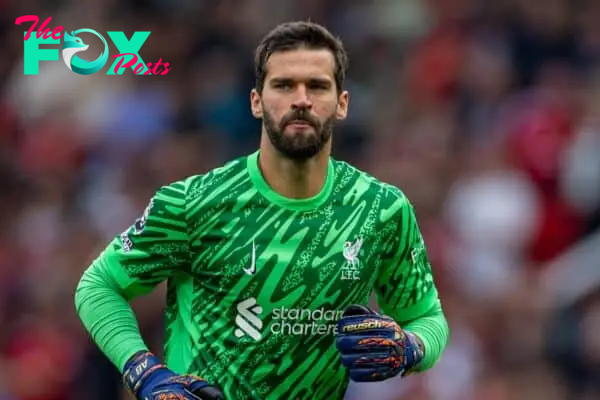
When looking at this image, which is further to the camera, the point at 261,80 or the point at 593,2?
the point at 593,2

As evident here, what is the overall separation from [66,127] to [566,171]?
4.56 m

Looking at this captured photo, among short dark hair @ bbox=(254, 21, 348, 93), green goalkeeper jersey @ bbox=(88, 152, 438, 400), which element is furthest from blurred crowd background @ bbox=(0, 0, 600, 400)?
short dark hair @ bbox=(254, 21, 348, 93)

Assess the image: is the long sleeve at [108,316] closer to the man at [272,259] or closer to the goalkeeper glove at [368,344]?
the man at [272,259]

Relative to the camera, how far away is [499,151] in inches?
488

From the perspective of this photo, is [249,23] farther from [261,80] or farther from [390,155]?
[261,80]

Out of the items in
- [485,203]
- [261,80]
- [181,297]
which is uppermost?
[261,80]

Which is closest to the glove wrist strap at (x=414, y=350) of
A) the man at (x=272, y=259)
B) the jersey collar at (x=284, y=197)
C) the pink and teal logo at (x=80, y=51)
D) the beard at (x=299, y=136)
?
the man at (x=272, y=259)

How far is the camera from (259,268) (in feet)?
21.6

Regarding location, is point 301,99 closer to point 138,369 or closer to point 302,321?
point 302,321

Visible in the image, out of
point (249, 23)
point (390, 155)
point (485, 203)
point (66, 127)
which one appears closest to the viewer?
point (485, 203)

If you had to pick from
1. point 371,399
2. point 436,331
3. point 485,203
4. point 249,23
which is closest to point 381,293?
point 436,331

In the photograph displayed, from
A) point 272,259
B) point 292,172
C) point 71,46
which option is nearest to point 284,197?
point 292,172

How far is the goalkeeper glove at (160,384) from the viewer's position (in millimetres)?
6246

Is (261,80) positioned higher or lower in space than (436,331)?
higher
